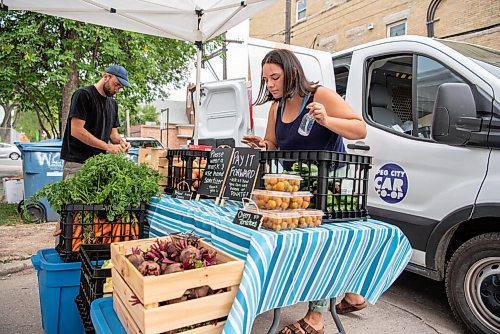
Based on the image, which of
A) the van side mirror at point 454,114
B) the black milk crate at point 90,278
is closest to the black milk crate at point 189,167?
the black milk crate at point 90,278

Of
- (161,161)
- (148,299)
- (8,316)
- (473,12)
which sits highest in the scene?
(473,12)

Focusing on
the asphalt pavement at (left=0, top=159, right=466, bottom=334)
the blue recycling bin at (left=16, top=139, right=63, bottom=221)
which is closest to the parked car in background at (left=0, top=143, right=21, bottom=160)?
the blue recycling bin at (left=16, top=139, right=63, bottom=221)

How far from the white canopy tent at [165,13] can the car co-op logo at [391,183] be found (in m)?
1.98

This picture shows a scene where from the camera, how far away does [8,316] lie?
3207 millimetres

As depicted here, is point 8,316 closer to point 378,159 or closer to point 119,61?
point 378,159

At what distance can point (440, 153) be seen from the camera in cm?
306

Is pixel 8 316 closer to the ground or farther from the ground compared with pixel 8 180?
closer to the ground

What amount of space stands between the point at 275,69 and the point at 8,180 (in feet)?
24.6

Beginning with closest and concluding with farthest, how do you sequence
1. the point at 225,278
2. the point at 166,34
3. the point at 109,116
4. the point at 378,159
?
1. the point at 225,278
2. the point at 378,159
3. the point at 109,116
4. the point at 166,34

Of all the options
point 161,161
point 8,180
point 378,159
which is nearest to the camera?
point 161,161

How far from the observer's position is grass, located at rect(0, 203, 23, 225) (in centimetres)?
660

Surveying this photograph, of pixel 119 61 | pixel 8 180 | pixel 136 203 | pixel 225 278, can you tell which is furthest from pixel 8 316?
pixel 119 61

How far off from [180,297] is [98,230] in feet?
3.89

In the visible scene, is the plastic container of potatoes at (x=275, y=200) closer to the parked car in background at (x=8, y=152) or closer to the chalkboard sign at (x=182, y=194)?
the chalkboard sign at (x=182, y=194)
